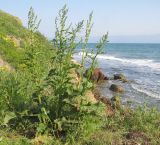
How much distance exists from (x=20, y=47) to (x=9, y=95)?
40.5 feet

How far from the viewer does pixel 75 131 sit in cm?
768

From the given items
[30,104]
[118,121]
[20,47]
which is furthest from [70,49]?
[20,47]

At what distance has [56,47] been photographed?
7.86 m

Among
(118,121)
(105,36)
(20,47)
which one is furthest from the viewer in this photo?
(20,47)

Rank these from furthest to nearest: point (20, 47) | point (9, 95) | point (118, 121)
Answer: point (20, 47) → point (118, 121) → point (9, 95)

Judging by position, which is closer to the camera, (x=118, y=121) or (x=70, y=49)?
(x=70, y=49)

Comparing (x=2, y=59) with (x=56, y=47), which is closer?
(x=56, y=47)

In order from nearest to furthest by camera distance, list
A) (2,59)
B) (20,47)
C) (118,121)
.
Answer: (118,121)
(2,59)
(20,47)

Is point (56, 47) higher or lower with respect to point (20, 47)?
higher

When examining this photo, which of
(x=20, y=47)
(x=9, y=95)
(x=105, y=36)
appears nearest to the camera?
(x=105, y=36)

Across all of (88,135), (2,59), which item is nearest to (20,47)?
(2,59)

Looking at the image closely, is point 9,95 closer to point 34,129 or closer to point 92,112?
point 34,129

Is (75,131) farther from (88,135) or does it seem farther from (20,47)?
(20,47)

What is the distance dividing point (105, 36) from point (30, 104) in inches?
79.7
